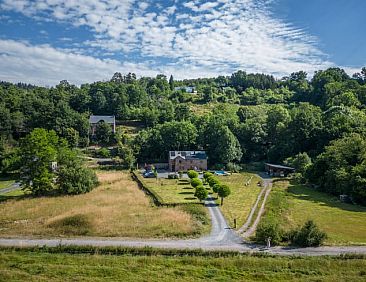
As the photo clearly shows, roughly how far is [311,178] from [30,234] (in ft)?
133

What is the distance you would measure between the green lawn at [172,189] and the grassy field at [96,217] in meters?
2.65

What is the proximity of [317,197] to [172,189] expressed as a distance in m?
19.2

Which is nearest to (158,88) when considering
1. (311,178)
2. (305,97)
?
(305,97)

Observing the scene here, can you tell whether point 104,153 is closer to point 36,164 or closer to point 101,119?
point 101,119

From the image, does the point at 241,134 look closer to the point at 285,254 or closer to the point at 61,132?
the point at 61,132

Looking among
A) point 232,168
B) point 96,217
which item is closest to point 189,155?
point 232,168

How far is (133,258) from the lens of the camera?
24766 mm

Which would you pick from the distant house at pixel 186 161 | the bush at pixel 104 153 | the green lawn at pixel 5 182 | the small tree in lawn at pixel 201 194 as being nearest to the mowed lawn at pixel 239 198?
the small tree in lawn at pixel 201 194

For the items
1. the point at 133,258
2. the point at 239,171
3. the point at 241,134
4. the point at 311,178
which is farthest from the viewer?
the point at 241,134

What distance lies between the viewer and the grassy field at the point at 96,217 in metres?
31.1

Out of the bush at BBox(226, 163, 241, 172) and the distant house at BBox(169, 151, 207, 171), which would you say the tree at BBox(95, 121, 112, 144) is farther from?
the bush at BBox(226, 163, 241, 172)

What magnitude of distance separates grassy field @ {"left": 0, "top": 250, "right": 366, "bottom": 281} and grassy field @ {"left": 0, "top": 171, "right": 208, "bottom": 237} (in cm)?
552

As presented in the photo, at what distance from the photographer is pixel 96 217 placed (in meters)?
34.2

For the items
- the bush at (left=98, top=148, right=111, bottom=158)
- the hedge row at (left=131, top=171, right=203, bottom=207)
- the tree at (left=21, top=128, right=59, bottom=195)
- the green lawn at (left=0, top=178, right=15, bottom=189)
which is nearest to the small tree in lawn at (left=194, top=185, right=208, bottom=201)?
the hedge row at (left=131, top=171, right=203, bottom=207)
